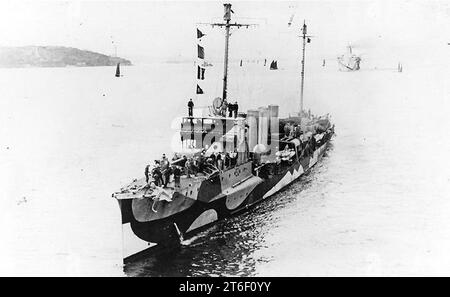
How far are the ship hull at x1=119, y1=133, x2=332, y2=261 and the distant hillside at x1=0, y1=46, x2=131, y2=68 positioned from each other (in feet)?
19.7

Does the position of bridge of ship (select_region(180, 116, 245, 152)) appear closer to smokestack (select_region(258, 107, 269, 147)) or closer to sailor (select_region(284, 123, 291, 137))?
smokestack (select_region(258, 107, 269, 147))

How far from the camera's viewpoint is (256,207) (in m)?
19.8

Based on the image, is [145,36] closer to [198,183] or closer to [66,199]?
[198,183]

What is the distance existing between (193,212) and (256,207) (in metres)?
4.73

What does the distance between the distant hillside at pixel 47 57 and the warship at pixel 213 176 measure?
4712 millimetres

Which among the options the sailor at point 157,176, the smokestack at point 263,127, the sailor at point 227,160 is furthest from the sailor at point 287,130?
the sailor at point 157,176

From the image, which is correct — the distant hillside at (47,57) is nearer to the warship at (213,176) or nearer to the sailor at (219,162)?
the warship at (213,176)

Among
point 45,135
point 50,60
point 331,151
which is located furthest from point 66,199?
point 331,151

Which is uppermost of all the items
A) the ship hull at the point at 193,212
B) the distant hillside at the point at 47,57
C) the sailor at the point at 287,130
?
the distant hillside at the point at 47,57

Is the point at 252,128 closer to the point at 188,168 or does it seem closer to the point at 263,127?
the point at 263,127

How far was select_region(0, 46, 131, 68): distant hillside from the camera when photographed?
1473cm

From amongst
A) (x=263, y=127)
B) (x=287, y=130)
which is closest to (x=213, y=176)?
(x=263, y=127)

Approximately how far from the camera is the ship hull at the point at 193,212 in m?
13.9

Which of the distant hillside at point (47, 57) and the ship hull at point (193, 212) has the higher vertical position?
the distant hillside at point (47, 57)
